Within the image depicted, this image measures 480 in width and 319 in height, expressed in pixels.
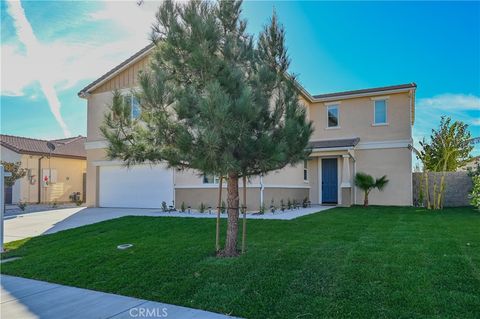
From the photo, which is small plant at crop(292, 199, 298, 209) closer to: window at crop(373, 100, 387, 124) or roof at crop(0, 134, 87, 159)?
window at crop(373, 100, 387, 124)

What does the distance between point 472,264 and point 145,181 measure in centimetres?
1395

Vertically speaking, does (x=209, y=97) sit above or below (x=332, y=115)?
below

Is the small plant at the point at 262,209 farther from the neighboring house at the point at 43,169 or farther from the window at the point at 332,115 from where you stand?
the neighboring house at the point at 43,169

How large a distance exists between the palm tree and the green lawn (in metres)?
7.85

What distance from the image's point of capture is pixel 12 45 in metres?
10.2

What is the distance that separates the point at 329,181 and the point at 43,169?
20.1 m

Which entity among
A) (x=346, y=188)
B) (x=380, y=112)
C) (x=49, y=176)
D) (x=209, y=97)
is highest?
(x=380, y=112)

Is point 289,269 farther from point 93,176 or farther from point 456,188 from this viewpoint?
point 456,188

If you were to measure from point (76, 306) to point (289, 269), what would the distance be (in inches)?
122

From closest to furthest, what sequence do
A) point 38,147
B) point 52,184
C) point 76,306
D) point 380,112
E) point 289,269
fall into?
point 76,306 → point 289,269 → point 380,112 → point 52,184 → point 38,147

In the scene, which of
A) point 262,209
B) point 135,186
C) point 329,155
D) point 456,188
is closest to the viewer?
point 262,209

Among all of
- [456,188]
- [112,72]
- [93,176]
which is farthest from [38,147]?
[456,188]

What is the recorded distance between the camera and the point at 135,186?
17000mm

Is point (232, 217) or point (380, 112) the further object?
point (380, 112)
